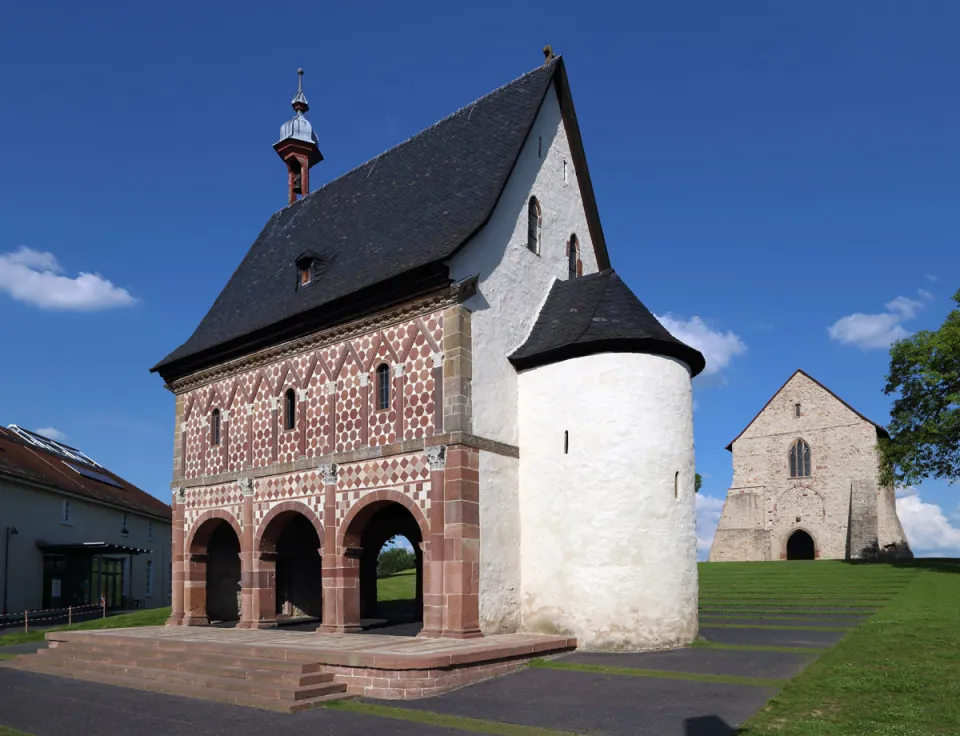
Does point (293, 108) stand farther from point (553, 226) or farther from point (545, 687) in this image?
point (545, 687)

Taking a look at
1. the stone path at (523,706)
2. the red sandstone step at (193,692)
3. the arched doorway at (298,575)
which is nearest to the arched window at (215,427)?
the arched doorway at (298,575)

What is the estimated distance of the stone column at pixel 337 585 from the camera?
59.9ft

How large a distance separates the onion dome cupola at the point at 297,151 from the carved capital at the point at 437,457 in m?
16.0

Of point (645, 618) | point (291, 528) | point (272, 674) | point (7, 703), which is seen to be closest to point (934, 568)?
point (645, 618)

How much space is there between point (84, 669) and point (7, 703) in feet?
11.0

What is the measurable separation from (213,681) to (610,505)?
7.96 meters

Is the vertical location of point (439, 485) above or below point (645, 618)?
above

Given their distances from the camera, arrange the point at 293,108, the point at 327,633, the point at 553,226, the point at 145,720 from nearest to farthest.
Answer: the point at 145,720 → the point at 327,633 → the point at 553,226 → the point at 293,108

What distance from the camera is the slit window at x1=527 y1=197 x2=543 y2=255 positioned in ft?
66.6

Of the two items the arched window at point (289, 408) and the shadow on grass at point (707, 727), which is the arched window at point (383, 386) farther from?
the shadow on grass at point (707, 727)

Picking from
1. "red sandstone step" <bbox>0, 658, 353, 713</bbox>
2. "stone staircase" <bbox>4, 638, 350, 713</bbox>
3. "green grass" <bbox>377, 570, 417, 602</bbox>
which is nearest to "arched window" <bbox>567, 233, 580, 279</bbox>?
"stone staircase" <bbox>4, 638, 350, 713</bbox>

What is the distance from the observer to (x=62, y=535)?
114ft

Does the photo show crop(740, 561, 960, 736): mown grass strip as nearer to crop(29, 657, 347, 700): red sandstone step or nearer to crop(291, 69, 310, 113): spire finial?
crop(29, 657, 347, 700): red sandstone step

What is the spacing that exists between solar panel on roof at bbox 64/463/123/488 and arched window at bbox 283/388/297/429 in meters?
23.3
